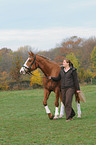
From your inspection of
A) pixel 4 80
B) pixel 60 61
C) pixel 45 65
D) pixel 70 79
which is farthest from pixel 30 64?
pixel 60 61

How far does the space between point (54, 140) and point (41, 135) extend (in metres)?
0.74

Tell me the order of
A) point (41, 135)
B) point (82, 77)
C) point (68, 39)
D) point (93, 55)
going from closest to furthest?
point (41, 135) < point (82, 77) < point (93, 55) < point (68, 39)

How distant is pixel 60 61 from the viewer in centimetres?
6372

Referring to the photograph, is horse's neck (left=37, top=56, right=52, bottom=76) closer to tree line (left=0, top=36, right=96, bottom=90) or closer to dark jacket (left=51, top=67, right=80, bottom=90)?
dark jacket (left=51, top=67, right=80, bottom=90)

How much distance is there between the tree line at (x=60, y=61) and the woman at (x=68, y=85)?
107 feet

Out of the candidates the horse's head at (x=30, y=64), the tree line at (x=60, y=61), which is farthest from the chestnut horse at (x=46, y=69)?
the tree line at (x=60, y=61)

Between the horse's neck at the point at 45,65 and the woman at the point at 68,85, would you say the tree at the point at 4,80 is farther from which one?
the woman at the point at 68,85

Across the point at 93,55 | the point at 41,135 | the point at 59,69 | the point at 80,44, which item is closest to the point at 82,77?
the point at 93,55

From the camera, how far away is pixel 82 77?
51719mm

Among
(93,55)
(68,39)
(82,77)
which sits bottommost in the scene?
(82,77)

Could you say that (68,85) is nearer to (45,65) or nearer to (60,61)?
(45,65)

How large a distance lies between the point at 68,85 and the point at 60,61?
178ft

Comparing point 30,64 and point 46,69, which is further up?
point 30,64

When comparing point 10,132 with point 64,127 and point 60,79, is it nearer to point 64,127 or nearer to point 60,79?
point 64,127
